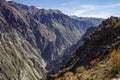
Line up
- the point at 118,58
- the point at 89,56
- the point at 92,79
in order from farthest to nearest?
the point at 89,56, the point at 92,79, the point at 118,58

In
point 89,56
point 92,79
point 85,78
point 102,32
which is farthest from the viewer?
point 102,32

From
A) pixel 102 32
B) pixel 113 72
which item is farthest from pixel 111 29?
pixel 113 72

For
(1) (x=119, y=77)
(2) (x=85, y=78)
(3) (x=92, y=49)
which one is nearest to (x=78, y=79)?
(2) (x=85, y=78)

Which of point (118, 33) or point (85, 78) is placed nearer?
point (85, 78)

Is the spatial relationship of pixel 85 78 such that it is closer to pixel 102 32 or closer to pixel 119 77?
pixel 119 77

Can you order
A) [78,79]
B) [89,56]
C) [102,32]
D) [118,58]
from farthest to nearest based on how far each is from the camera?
[102,32], [89,56], [78,79], [118,58]

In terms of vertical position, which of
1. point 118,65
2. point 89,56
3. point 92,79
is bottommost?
point 89,56

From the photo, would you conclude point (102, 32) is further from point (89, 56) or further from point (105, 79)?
point (105, 79)

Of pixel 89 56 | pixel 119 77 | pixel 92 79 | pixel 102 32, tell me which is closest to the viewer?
Answer: pixel 119 77

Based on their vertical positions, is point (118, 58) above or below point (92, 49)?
above
